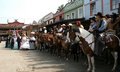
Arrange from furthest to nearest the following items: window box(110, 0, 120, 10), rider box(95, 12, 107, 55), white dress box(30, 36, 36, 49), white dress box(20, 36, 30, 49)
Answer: white dress box(30, 36, 36, 49) → white dress box(20, 36, 30, 49) → window box(110, 0, 120, 10) → rider box(95, 12, 107, 55)

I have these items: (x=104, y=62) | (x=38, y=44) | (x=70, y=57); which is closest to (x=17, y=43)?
(x=38, y=44)

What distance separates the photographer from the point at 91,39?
1502 cm

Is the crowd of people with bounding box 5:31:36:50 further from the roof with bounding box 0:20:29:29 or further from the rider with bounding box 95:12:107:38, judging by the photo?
the roof with bounding box 0:20:29:29

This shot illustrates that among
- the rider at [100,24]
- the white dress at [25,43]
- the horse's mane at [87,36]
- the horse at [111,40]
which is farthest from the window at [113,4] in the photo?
the horse's mane at [87,36]

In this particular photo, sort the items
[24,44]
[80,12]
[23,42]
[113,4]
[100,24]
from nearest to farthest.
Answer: [100,24] → [113,4] → [23,42] → [24,44] → [80,12]

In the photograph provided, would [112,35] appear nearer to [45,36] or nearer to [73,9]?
[45,36]

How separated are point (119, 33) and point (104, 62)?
3.71m

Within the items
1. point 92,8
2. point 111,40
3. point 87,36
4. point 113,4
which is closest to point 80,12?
point 92,8

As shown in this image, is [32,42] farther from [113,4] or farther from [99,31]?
[99,31]

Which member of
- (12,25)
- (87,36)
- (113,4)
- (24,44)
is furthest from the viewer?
(12,25)

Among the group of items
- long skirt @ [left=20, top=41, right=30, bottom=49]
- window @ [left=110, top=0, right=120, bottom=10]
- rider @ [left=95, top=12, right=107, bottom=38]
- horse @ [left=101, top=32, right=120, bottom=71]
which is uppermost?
window @ [left=110, top=0, right=120, bottom=10]

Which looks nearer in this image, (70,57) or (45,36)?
(70,57)

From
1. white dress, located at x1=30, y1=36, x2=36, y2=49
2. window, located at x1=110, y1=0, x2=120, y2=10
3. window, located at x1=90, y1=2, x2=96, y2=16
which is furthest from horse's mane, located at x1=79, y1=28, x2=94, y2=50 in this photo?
white dress, located at x1=30, y1=36, x2=36, y2=49

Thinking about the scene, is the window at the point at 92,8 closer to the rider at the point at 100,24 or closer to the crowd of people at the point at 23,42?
the crowd of people at the point at 23,42
